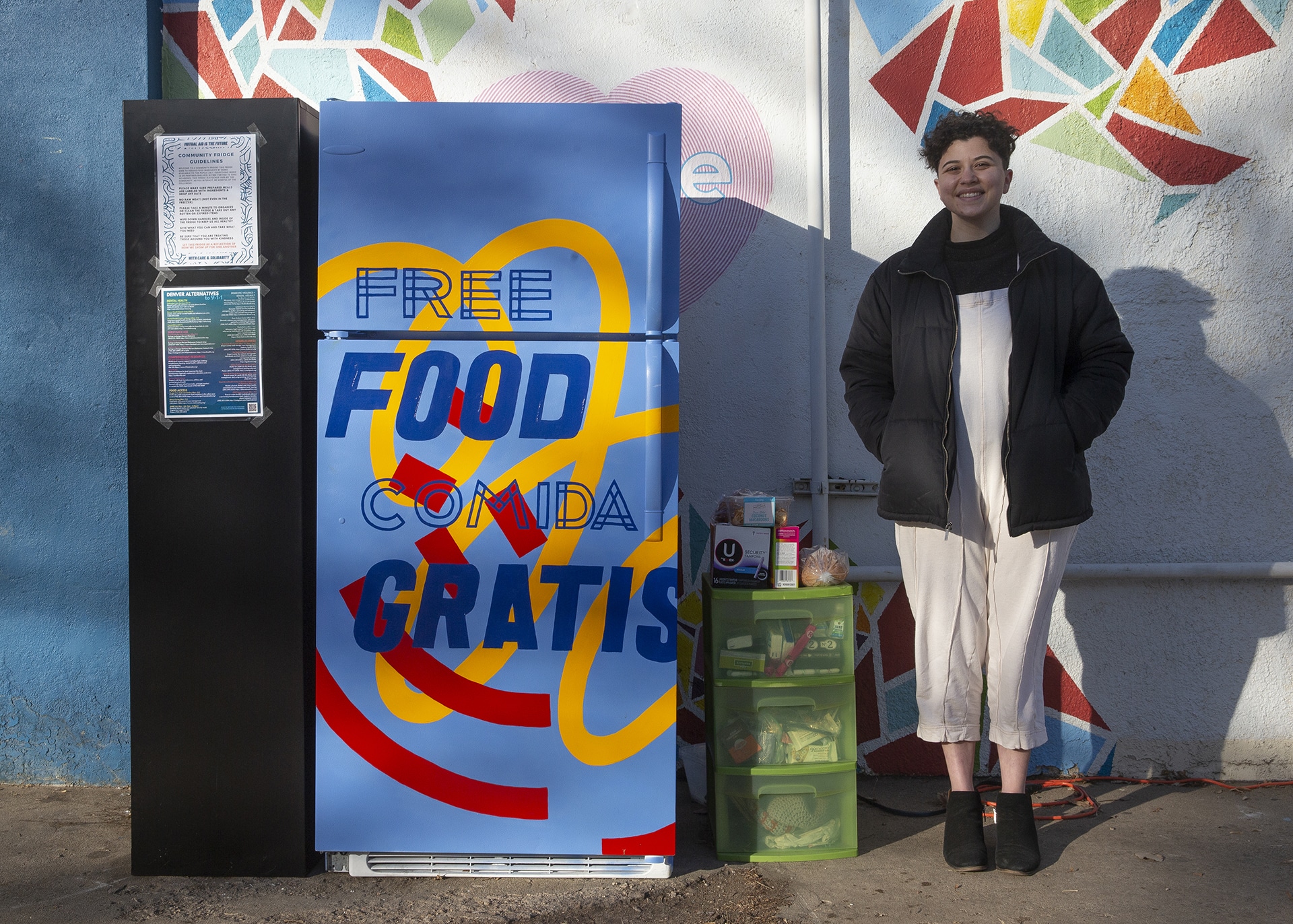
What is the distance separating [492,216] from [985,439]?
59.6 inches

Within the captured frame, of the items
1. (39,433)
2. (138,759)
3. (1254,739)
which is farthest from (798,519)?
(39,433)

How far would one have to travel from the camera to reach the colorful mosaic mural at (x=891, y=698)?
10.6 feet

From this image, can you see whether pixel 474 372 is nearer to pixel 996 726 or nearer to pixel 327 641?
pixel 327 641

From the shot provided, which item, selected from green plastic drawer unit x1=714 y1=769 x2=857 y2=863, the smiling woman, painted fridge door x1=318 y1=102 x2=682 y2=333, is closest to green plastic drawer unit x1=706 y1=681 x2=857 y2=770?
green plastic drawer unit x1=714 y1=769 x2=857 y2=863

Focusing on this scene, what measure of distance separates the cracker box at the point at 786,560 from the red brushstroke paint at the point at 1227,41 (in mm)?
2226

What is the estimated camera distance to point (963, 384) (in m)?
2.55

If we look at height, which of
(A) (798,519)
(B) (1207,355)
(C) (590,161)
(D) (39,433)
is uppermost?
(C) (590,161)

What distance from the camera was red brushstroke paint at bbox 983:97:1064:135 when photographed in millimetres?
3176

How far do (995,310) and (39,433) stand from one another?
10.7 feet

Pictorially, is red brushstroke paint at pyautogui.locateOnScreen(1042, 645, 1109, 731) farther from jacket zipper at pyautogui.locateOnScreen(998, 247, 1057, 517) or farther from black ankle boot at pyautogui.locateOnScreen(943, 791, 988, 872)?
jacket zipper at pyautogui.locateOnScreen(998, 247, 1057, 517)

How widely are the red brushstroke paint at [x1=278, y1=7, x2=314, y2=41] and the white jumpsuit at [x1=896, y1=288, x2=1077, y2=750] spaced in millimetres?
2490

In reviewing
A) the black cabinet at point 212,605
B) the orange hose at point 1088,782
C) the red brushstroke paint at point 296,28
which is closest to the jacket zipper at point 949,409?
the orange hose at point 1088,782

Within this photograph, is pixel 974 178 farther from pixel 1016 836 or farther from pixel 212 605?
pixel 212 605

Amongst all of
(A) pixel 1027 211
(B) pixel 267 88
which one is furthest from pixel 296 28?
(A) pixel 1027 211
